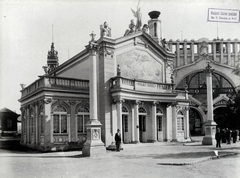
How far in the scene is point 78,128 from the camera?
2205 cm

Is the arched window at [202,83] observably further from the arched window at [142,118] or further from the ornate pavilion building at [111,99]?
the arched window at [142,118]

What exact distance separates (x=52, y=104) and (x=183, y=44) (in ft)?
127

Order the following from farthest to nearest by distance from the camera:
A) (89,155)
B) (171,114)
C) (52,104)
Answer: (171,114) < (52,104) < (89,155)

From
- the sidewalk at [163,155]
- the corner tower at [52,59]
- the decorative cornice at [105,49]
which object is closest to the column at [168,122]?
the sidewalk at [163,155]

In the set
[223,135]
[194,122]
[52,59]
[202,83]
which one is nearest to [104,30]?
[223,135]

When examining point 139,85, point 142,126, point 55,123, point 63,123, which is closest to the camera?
point 55,123

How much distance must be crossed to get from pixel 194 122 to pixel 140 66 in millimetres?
21459

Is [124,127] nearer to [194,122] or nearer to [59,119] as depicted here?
[59,119]

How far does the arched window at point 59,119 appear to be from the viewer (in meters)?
21.0

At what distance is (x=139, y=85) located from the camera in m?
23.4

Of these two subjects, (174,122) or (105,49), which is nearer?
(105,49)

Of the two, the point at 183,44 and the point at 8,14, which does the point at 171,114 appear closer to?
the point at 8,14

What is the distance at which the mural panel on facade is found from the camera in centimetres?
2358

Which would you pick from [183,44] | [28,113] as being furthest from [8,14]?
[183,44]
